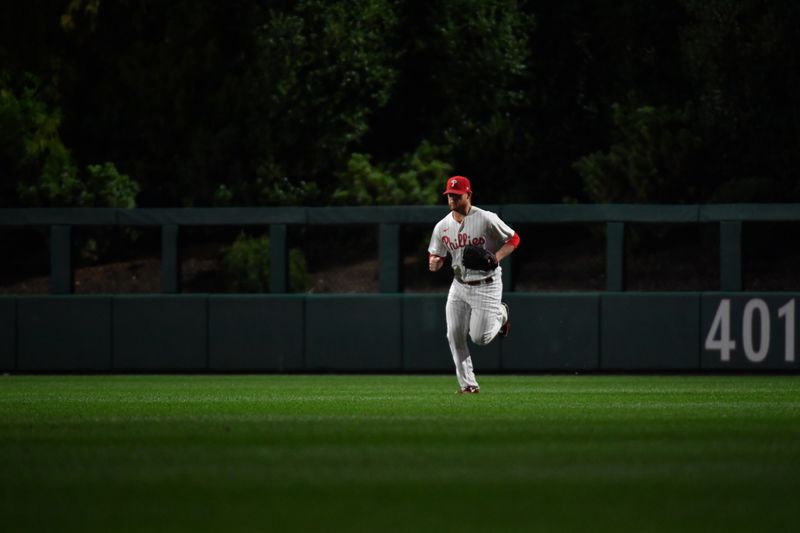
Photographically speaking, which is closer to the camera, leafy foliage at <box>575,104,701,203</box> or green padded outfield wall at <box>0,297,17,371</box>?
green padded outfield wall at <box>0,297,17,371</box>

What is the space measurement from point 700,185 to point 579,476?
23.5 metres

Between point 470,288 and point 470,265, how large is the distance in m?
0.26

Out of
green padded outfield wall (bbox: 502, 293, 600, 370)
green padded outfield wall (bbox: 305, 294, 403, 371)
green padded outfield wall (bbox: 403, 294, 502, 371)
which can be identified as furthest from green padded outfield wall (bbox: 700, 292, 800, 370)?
green padded outfield wall (bbox: 305, 294, 403, 371)

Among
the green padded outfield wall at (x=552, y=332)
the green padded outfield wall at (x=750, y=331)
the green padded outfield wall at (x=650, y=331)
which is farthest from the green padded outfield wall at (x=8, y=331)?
the green padded outfield wall at (x=750, y=331)

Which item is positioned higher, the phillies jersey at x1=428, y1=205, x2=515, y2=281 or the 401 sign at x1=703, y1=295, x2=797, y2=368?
the phillies jersey at x1=428, y1=205, x2=515, y2=281

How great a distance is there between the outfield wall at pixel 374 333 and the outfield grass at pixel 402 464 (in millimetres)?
6311

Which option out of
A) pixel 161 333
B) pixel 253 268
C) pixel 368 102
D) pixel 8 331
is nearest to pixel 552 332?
pixel 161 333

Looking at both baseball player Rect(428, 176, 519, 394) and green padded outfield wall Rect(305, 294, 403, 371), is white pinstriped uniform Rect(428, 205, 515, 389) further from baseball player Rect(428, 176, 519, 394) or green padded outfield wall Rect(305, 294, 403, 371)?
green padded outfield wall Rect(305, 294, 403, 371)

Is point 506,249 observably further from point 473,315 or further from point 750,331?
point 750,331

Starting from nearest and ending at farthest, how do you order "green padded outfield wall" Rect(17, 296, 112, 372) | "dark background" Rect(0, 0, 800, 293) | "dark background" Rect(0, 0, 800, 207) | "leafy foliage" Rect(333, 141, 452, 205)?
"green padded outfield wall" Rect(17, 296, 112, 372), "dark background" Rect(0, 0, 800, 293), "dark background" Rect(0, 0, 800, 207), "leafy foliage" Rect(333, 141, 452, 205)

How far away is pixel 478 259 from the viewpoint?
531 inches

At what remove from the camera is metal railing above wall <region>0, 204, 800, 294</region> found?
20.0m

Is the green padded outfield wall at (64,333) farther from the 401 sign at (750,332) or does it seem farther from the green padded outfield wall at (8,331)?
the 401 sign at (750,332)

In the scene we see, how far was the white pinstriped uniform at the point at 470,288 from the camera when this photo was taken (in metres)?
13.6
